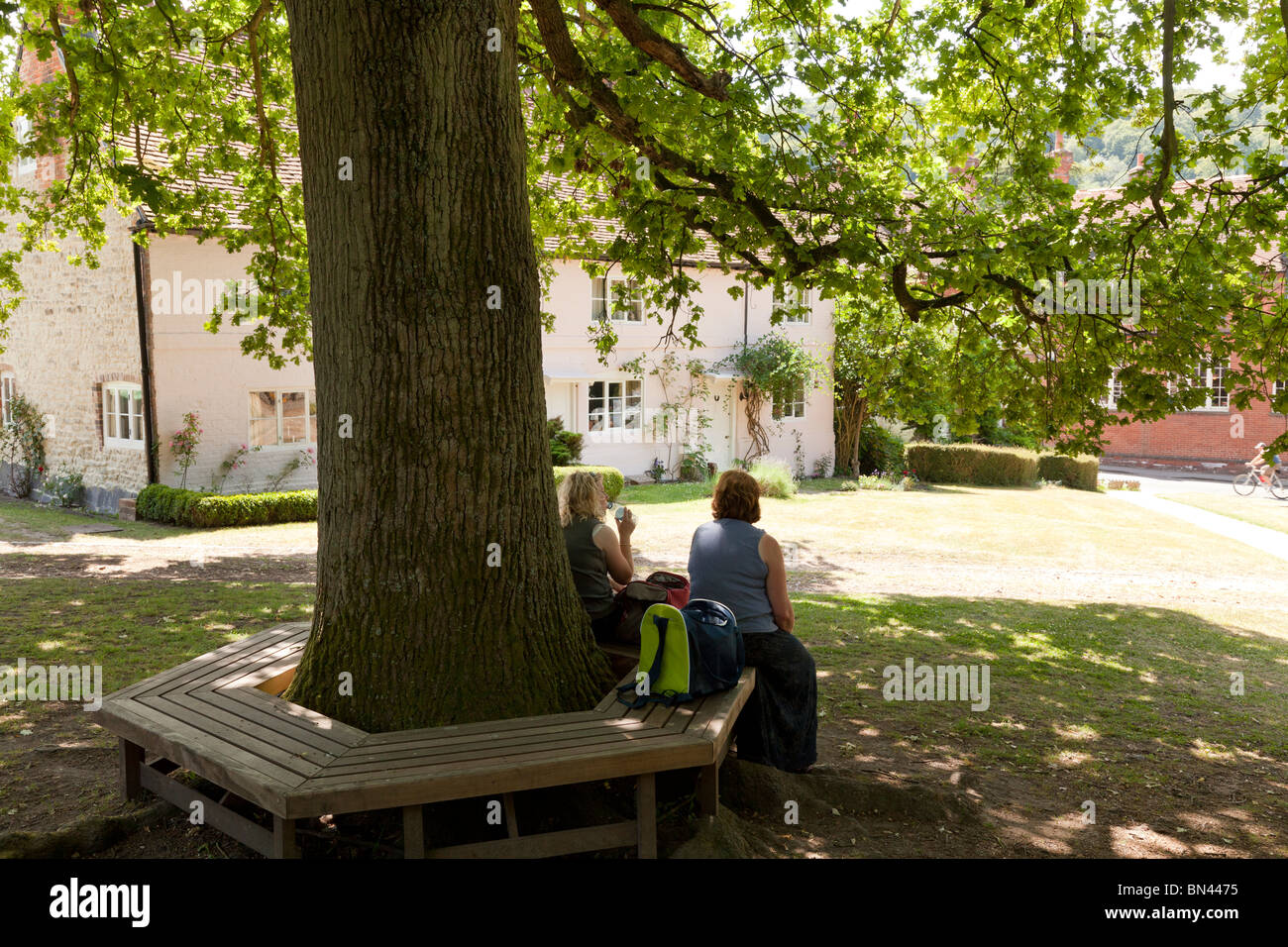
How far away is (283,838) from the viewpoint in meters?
3.47

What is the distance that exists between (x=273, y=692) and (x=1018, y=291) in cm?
579

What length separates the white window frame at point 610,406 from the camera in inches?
930

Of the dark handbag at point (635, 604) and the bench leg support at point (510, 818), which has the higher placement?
the dark handbag at point (635, 604)

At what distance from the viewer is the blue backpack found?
4301mm

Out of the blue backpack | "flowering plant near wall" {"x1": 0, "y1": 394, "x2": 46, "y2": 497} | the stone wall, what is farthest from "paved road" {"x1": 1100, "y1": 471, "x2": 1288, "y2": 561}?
"flowering plant near wall" {"x1": 0, "y1": 394, "x2": 46, "y2": 497}

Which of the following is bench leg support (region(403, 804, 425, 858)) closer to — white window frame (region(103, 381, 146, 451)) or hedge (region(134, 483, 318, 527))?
hedge (region(134, 483, 318, 527))

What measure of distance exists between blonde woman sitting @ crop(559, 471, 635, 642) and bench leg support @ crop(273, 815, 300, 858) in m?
2.03

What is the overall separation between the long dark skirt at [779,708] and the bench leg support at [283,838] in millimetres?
2289

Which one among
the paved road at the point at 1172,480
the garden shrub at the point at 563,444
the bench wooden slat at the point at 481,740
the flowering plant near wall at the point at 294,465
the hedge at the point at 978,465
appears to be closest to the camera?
the bench wooden slat at the point at 481,740

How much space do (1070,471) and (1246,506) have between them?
458cm

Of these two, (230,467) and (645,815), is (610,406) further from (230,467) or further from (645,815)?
(645,815)

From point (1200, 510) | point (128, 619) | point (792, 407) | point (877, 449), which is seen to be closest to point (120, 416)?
point (128, 619)

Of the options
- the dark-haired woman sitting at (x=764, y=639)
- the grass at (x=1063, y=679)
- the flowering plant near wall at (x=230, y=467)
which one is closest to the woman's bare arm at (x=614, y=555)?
the dark-haired woman sitting at (x=764, y=639)

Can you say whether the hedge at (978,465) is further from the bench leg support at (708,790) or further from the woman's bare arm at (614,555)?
the bench leg support at (708,790)
